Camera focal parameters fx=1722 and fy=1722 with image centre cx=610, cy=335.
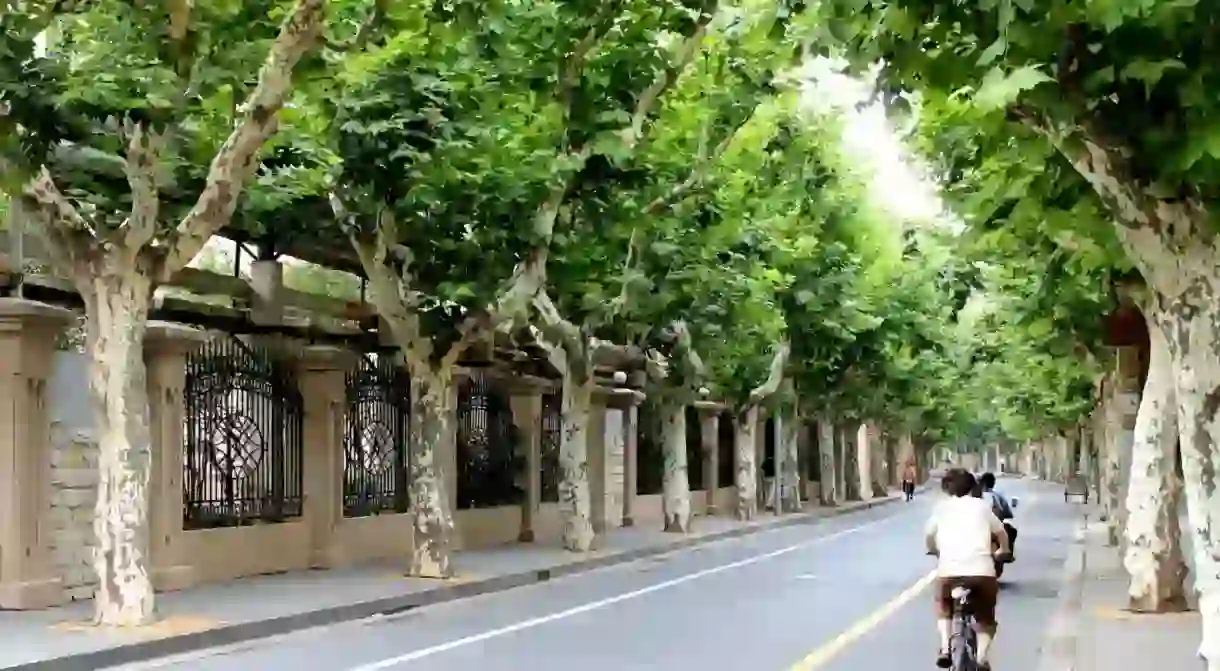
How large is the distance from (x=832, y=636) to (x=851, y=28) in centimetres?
838

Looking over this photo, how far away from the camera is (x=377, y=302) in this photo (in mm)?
21625

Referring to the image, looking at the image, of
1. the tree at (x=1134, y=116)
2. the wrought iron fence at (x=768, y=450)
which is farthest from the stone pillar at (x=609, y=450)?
the tree at (x=1134, y=116)

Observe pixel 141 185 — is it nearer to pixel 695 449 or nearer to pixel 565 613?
pixel 565 613

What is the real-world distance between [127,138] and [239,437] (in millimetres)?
6546

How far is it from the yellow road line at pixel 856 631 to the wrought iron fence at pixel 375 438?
26.5ft

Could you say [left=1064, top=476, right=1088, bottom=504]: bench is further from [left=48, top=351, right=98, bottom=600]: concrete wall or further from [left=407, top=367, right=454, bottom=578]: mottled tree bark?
[left=48, top=351, right=98, bottom=600]: concrete wall

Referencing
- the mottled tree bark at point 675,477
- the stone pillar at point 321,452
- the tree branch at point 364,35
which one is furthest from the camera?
the mottled tree bark at point 675,477

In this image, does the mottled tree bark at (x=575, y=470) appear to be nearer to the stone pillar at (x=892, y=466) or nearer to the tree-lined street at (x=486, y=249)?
the tree-lined street at (x=486, y=249)

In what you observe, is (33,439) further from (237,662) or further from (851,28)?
(851,28)

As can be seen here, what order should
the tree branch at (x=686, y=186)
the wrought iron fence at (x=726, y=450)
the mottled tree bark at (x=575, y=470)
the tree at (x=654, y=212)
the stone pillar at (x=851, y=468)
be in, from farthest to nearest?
the stone pillar at (x=851, y=468) < the wrought iron fence at (x=726, y=450) < the mottled tree bark at (x=575, y=470) < the tree branch at (x=686, y=186) < the tree at (x=654, y=212)

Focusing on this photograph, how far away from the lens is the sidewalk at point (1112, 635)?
44.3 ft

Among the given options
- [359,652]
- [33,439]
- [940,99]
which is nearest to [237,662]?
[359,652]

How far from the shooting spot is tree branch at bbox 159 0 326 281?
571 inches

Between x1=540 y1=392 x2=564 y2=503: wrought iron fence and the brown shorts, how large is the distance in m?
22.8
